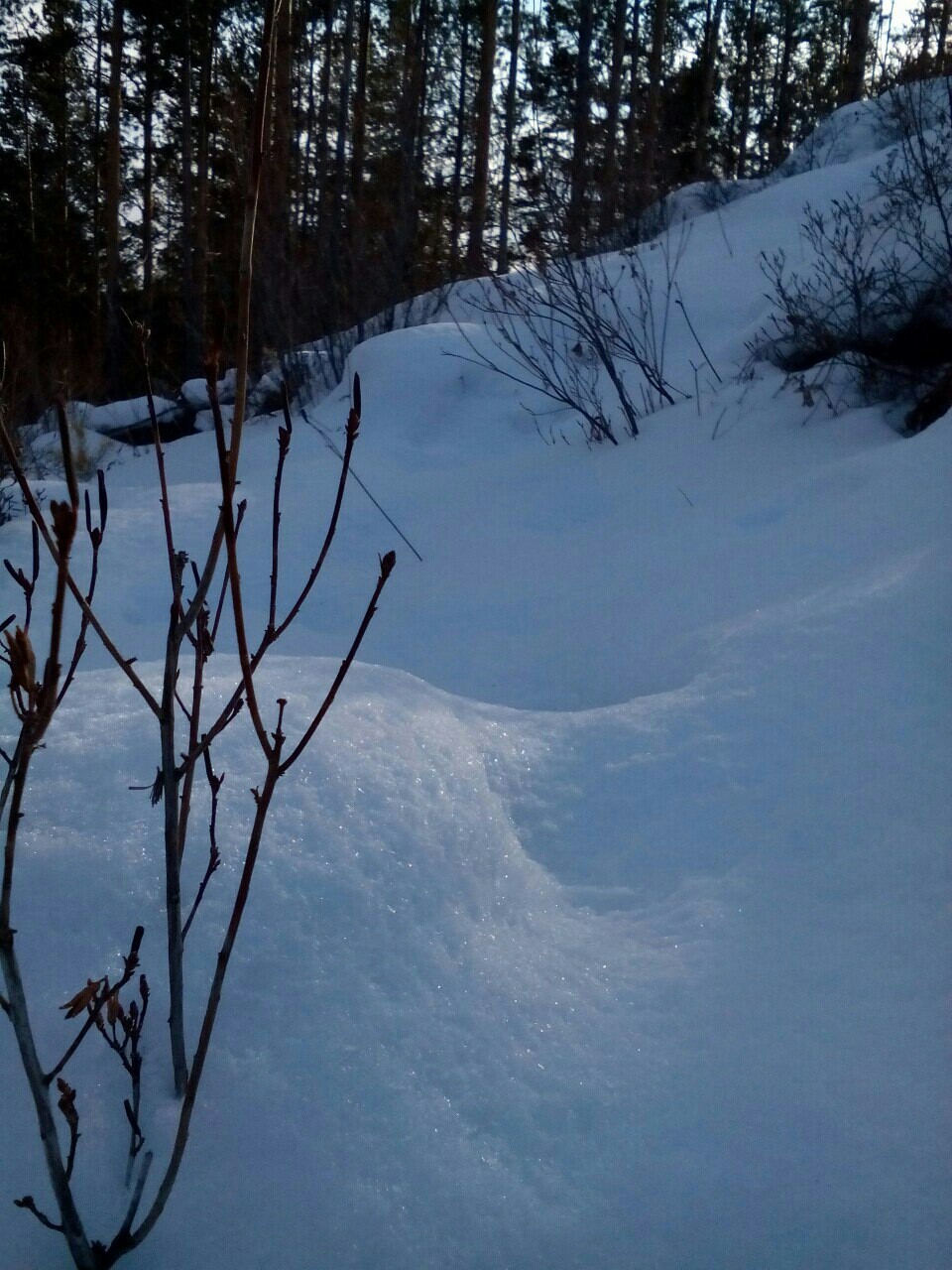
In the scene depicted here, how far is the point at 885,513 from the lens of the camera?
2.84 m

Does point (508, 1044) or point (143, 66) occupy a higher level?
point (143, 66)

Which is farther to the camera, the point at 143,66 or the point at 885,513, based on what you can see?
the point at 143,66

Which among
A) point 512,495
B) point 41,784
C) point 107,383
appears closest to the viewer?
point 41,784

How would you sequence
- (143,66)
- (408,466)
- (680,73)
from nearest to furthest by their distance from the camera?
(408,466)
(143,66)
(680,73)

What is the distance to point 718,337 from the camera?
573 centimetres

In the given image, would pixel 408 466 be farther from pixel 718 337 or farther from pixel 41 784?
pixel 41 784

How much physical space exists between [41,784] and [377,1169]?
733 millimetres

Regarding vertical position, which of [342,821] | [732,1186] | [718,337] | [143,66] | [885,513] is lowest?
[732,1186]

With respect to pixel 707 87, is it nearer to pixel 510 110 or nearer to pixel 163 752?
pixel 510 110

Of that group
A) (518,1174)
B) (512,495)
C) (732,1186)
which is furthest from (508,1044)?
(512,495)

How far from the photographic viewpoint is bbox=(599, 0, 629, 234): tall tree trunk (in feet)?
30.2

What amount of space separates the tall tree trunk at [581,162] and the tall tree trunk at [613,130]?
27 cm

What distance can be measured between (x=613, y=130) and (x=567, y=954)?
13834 mm

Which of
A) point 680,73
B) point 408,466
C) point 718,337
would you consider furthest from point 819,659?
point 680,73
